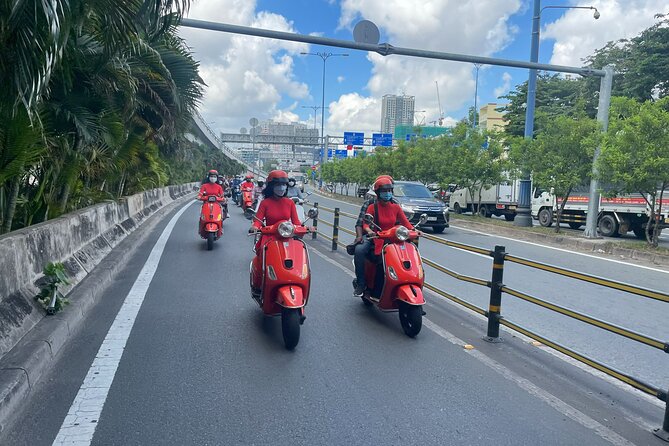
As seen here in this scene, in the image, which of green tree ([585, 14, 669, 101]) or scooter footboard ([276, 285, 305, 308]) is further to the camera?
green tree ([585, 14, 669, 101])

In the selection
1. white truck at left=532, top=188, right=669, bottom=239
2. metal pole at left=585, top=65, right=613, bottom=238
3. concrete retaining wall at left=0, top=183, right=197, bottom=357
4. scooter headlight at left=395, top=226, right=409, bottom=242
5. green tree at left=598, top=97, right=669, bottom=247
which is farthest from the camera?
white truck at left=532, top=188, right=669, bottom=239

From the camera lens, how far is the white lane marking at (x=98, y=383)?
3467mm

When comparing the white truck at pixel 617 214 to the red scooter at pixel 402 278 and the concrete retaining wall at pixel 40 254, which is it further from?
the concrete retaining wall at pixel 40 254

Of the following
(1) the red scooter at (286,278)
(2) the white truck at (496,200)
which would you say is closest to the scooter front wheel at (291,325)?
(1) the red scooter at (286,278)

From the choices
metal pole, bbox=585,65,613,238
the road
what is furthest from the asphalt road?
metal pole, bbox=585,65,613,238

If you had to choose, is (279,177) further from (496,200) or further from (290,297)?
(496,200)

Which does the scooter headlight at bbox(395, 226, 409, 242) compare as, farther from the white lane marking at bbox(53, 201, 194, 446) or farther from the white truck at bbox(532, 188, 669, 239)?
the white truck at bbox(532, 188, 669, 239)

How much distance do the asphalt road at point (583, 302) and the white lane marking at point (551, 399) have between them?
1.18 metres

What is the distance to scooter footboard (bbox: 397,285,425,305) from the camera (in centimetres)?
563

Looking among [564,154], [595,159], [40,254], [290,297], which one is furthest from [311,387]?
[564,154]

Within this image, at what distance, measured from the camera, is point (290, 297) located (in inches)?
207

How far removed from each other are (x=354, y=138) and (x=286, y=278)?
5179cm

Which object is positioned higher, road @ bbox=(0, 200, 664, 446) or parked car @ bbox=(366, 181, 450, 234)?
parked car @ bbox=(366, 181, 450, 234)

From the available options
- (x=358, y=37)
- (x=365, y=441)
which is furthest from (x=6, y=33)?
(x=358, y=37)
